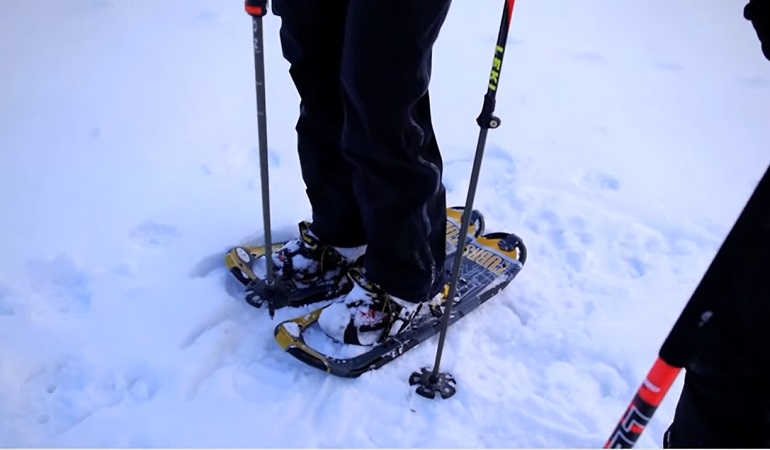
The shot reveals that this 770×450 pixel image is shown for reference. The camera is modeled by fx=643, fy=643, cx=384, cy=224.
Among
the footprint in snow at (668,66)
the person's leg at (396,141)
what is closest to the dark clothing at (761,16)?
the person's leg at (396,141)

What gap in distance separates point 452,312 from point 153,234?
95cm

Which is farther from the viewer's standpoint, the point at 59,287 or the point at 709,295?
the point at 59,287

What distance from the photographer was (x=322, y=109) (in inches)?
65.7

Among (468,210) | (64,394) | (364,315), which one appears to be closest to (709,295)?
(468,210)

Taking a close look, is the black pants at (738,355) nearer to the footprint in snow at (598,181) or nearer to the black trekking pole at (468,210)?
the black trekking pole at (468,210)

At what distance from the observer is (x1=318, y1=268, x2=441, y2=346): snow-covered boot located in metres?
1.66

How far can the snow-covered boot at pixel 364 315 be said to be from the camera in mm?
1657

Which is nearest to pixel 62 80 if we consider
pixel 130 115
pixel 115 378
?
pixel 130 115

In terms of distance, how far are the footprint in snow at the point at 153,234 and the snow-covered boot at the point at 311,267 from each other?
0.31m

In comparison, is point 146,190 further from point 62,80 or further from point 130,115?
point 62,80

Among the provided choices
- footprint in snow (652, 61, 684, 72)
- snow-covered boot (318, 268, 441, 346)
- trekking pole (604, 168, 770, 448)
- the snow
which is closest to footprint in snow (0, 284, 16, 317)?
the snow

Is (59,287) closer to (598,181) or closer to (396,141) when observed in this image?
(396,141)

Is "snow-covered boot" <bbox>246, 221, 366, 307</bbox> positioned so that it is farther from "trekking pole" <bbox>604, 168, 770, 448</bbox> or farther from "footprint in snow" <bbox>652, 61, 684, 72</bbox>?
"footprint in snow" <bbox>652, 61, 684, 72</bbox>

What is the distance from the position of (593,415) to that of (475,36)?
2499 millimetres
